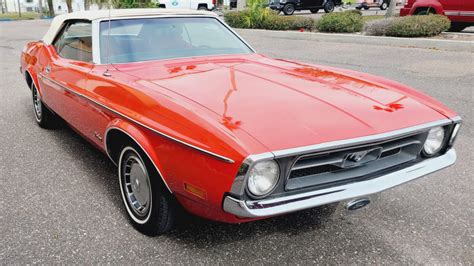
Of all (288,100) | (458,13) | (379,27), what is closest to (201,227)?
(288,100)

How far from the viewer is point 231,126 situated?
1.97m

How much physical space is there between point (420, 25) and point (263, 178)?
409 inches

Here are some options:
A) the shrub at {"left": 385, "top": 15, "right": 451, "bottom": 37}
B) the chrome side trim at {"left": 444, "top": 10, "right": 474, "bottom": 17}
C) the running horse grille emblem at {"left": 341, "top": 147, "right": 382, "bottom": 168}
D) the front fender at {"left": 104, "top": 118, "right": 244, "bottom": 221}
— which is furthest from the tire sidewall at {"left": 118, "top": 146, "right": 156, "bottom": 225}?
the chrome side trim at {"left": 444, "top": 10, "right": 474, "bottom": 17}

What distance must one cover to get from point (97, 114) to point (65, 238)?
2.77ft

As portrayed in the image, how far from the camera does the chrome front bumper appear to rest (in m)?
1.88

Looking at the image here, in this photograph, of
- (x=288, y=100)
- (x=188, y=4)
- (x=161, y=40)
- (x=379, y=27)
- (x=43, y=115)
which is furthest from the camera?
(x=188, y=4)

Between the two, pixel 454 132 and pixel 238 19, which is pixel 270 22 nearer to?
pixel 238 19

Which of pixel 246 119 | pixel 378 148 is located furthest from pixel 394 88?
pixel 246 119

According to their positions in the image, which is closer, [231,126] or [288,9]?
[231,126]

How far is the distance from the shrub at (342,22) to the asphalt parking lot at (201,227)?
917 cm

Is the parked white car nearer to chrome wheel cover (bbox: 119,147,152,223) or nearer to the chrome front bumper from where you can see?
chrome wheel cover (bbox: 119,147,152,223)

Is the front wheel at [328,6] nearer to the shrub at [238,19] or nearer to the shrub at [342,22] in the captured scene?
the shrub at [238,19]

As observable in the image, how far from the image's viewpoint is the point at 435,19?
10883 mm

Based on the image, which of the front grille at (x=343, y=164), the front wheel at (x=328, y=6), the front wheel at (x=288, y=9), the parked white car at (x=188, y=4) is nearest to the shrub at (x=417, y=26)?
the front grille at (x=343, y=164)
